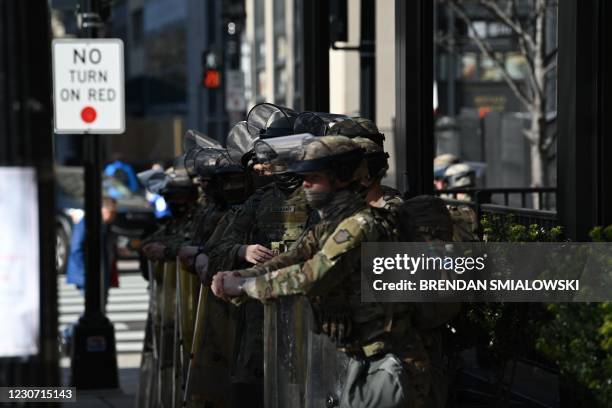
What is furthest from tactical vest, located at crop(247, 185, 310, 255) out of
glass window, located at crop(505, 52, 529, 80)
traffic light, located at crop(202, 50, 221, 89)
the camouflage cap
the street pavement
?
glass window, located at crop(505, 52, 529, 80)

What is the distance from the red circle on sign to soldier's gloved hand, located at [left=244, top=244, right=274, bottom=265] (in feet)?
16.9

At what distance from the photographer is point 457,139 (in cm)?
3069

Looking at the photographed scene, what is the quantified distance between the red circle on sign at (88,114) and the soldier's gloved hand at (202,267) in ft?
13.6

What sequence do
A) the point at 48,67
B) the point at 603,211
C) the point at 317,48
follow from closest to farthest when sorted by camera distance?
the point at 48,67
the point at 603,211
the point at 317,48

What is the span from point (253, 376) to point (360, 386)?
2116 mm

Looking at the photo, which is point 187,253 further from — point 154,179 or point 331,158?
point 154,179

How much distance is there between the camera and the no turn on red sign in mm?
11844

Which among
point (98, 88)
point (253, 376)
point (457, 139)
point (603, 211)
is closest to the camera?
point (603, 211)

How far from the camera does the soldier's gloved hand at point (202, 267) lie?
303 inches

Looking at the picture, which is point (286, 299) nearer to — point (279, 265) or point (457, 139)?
point (279, 265)

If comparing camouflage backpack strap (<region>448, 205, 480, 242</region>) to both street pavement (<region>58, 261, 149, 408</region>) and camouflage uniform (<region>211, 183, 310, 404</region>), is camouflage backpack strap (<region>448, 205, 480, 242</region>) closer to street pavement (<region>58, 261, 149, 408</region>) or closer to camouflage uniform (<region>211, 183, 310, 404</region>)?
camouflage uniform (<region>211, 183, 310, 404</region>)

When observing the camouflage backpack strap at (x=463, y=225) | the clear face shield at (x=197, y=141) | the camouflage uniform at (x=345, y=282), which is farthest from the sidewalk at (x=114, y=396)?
the camouflage uniform at (x=345, y=282)

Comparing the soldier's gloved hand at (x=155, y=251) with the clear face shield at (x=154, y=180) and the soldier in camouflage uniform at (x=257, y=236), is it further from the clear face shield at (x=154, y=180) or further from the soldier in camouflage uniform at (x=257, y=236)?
the soldier in camouflage uniform at (x=257, y=236)

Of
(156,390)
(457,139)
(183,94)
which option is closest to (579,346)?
(156,390)
